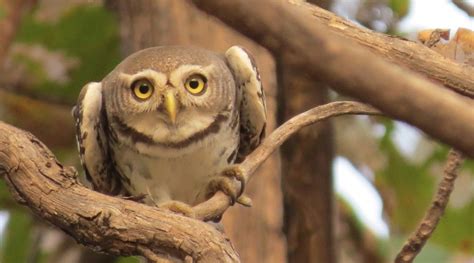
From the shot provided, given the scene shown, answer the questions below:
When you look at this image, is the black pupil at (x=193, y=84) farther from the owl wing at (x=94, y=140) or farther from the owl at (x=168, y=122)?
the owl wing at (x=94, y=140)

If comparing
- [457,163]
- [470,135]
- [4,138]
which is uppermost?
[470,135]

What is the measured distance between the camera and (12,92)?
15.5 feet

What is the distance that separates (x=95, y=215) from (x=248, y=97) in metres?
1.10

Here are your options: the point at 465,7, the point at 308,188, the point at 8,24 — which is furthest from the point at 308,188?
the point at 8,24

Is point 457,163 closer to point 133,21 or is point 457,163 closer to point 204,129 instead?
point 204,129

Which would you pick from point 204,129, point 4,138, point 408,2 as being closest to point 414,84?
point 4,138

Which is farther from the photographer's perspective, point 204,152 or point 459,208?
point 459,208

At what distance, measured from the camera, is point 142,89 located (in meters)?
2.86

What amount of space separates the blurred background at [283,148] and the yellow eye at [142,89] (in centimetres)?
55

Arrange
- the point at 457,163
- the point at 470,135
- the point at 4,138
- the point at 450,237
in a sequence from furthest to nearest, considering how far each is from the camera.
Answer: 1. the point at 450,237
2. the point at 457,163
3. the point at 4,138
4. the point at 470,135

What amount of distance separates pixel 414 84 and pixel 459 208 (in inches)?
135

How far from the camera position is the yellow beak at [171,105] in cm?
273

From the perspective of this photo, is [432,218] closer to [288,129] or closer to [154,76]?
[288,129]

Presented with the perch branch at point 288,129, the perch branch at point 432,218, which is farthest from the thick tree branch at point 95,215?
the perch branch at point 432,218
